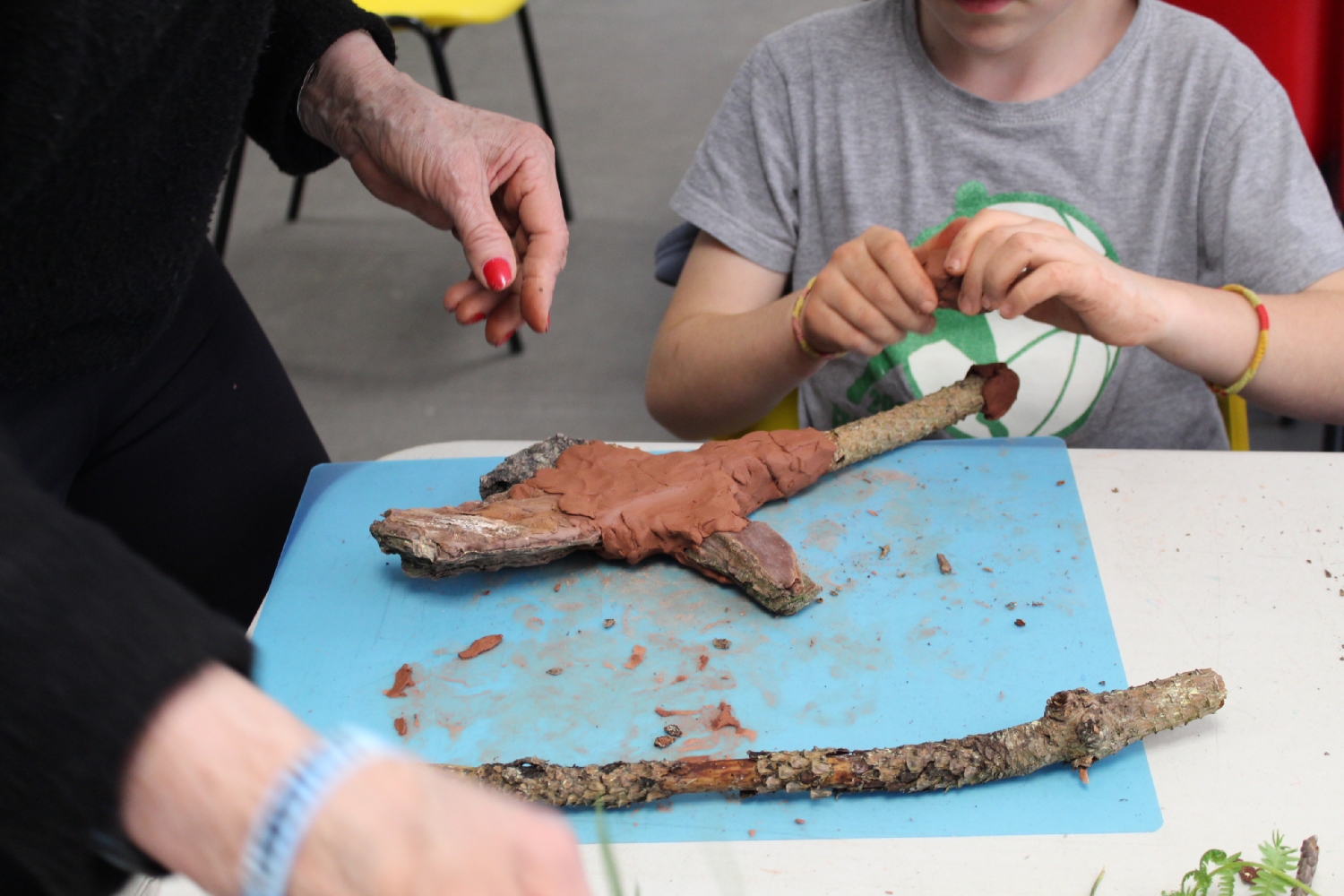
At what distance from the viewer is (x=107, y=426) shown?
1145 millimetres

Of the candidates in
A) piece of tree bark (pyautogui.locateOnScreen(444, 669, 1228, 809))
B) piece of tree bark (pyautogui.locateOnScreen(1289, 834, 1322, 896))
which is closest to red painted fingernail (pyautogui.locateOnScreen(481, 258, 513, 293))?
piece of tree bark (pyautogui.locateOnScreen(444, 669, 1228, 809))

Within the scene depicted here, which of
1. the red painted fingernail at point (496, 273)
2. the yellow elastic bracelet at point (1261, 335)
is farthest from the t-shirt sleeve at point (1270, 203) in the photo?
the red painted fingernail at point (496, 273)

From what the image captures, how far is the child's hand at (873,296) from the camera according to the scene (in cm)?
118

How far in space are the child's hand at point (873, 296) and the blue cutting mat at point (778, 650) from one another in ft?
0.57

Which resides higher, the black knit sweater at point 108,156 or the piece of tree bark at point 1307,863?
the black knit sweater at point 108,156

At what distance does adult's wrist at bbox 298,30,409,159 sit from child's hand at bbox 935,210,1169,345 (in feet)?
2.21

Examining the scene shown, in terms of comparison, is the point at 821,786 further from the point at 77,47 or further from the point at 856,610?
the point at 77,47

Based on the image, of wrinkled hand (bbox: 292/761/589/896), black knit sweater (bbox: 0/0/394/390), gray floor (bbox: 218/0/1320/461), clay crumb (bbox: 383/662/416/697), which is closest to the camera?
wrinkled hand (bbox: 292/761/589/896)

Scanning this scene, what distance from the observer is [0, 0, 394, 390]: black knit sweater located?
727mm

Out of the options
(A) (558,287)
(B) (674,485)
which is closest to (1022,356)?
(B) (674,485)

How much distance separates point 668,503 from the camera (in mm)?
1102

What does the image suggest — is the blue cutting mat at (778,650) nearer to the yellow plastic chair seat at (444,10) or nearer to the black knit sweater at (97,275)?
the black knit sweater at (97,275)

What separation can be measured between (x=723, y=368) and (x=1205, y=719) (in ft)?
2.40

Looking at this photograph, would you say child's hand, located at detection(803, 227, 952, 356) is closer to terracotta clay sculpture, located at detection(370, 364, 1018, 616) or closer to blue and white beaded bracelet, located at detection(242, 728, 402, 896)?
terracotta clay sculpture, located at detection(370, 364, 1018, 616)
